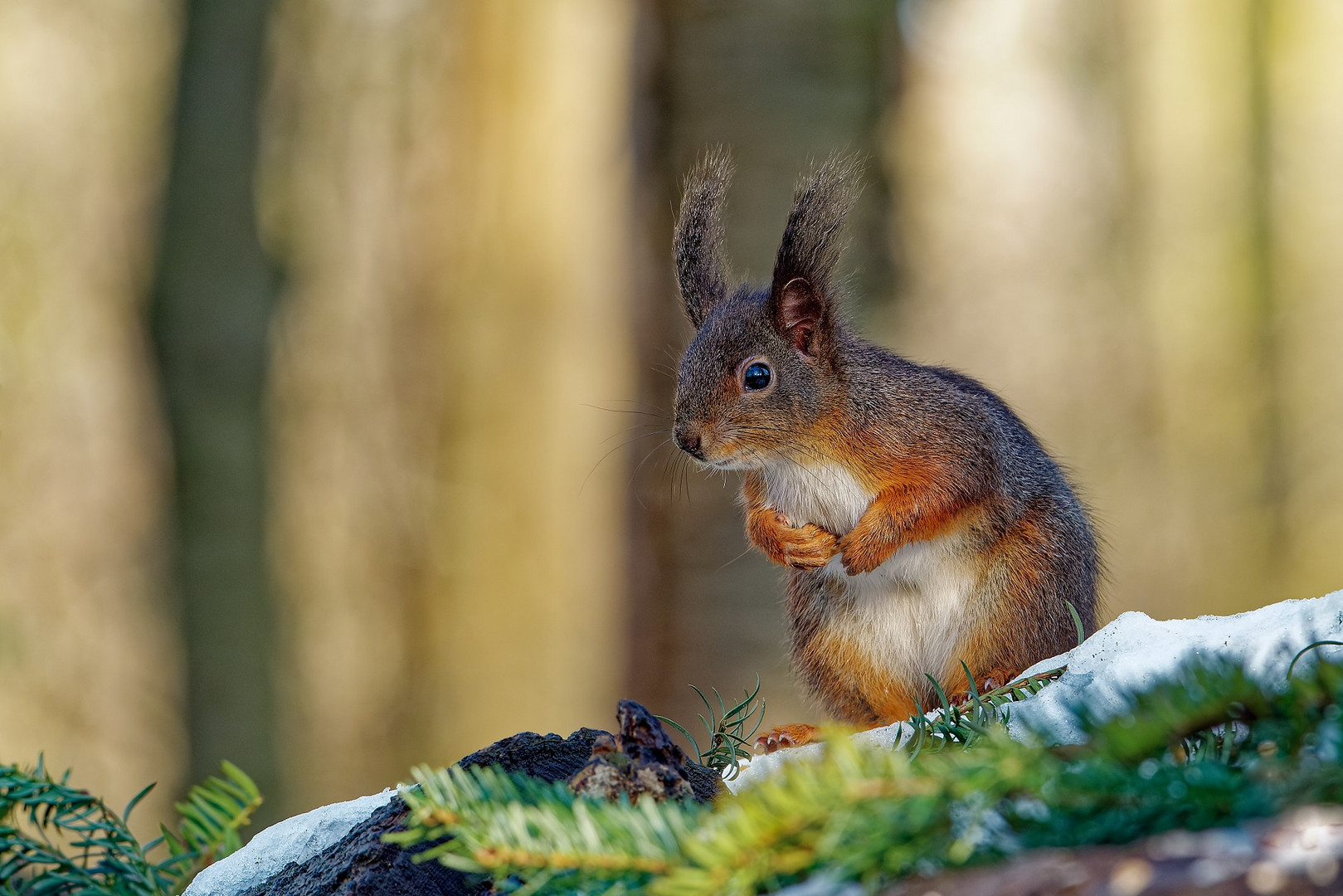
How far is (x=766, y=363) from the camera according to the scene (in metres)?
1.28

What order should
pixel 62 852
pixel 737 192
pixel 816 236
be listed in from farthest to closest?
pixel 737 192, pixel 816 236, pixel 62 852

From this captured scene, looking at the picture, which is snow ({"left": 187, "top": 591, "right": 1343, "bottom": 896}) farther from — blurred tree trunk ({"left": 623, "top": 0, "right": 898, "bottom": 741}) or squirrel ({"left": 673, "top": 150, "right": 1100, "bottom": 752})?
blurred tree trunk ({"left": 623, "top": 0, "right": 898, "bottom": 741})

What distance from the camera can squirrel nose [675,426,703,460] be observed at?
1.25 metres

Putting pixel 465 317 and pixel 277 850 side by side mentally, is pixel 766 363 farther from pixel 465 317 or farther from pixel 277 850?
pixel 465 317

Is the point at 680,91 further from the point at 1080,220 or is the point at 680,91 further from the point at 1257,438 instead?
the point at 1257,438

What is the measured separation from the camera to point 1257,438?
231 centimetres

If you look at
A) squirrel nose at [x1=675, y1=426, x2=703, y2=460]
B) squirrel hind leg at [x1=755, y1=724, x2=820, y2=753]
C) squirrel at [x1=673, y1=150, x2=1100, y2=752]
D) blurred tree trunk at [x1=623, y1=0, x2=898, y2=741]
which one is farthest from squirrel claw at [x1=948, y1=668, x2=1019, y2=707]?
blurred tree trunk at [x1=623, y1=0, x2=898, y2=741]

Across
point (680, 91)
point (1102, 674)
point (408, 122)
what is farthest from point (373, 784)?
point (1102, 674)

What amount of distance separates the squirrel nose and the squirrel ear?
0.53 feet

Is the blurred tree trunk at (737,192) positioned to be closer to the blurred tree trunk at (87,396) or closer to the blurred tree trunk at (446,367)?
the blurred tree trunk at (446,367)

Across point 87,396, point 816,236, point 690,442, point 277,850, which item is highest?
point 87,396

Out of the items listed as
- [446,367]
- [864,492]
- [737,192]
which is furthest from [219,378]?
[864,492]

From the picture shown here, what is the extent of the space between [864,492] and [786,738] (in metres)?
0.30

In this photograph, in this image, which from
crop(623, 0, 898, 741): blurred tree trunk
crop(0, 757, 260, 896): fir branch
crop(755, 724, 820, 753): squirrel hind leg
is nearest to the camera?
crop(0, 757, 260, 896): fir branch
